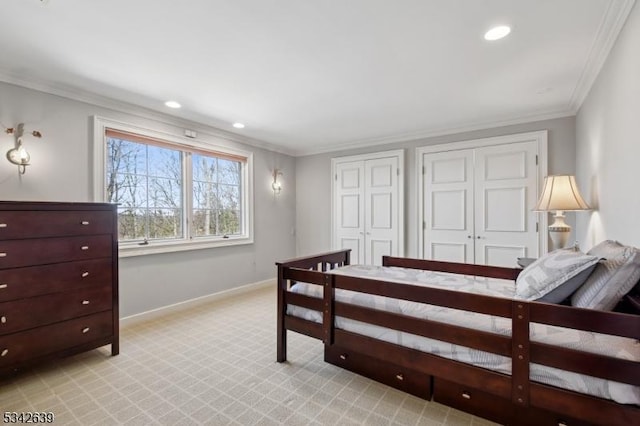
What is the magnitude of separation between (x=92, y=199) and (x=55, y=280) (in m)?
1.00

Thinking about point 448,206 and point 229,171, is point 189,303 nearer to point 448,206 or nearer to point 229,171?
point 229,171

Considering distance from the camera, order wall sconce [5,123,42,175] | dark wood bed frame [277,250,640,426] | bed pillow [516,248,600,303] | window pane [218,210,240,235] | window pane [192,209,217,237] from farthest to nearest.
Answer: window pane [218,210,240,235], window pane [192,209,217,237], wall sconce [5,123,42,175], bed pillow [516,248,600,303], dark wood bed frame [277,250,640,426]

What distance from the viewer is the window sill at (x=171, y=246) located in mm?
3254

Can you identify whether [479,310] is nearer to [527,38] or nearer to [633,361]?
[633,361]

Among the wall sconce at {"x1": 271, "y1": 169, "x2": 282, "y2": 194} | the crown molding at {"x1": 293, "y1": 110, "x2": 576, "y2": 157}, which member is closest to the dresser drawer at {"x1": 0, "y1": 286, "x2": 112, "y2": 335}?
the wall sconce at {"x1": 271, "y1": 169, "x2": 282, "y2": 194}

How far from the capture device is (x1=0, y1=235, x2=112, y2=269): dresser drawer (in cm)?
209

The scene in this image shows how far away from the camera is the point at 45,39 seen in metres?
2.07

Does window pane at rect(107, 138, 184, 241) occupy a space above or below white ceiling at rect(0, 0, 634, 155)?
below

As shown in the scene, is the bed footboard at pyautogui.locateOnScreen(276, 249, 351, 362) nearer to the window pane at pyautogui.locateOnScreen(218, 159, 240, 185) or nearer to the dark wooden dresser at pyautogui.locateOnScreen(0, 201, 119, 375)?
the dark wooden dresser at pyautogui.locateOnScreen(0, 201, 119, 375)

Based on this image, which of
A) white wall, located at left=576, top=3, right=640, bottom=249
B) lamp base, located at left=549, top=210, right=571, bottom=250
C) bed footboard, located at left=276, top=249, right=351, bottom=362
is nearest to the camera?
white wall, located at left=576, top=3, right=640, bottom=249

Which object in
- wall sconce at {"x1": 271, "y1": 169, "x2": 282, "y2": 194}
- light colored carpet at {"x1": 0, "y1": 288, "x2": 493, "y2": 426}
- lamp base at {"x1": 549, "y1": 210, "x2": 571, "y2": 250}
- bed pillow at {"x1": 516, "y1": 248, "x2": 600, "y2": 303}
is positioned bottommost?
light colored carpet at {"x1": 0, "y1": 288, "x2": 493, "y2": 426}

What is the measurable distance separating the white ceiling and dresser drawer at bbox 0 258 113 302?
1.63 metres

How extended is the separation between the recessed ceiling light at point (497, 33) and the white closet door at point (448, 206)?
2.17 metres

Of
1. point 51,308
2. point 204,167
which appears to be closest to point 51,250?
point 51,308
